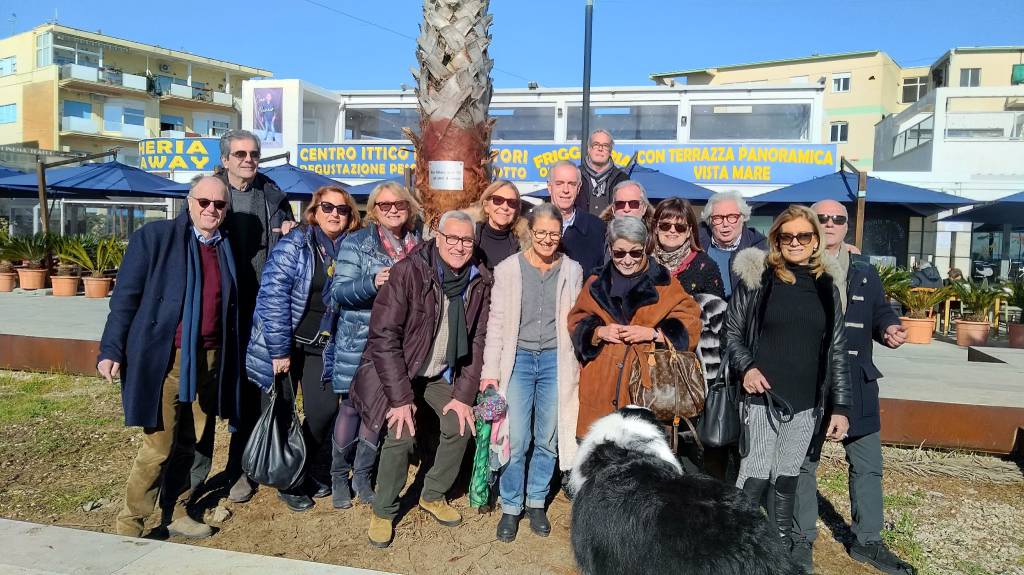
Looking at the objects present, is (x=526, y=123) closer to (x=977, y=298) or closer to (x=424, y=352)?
(x=977, y=298)

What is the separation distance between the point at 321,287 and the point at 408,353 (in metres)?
0.76

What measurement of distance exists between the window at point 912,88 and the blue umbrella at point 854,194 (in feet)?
134

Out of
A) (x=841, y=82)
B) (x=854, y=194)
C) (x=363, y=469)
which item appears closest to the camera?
(x=363, y=469)

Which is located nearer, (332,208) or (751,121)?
(332,208)

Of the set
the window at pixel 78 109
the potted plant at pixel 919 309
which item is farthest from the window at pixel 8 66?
the potted plant at pixel 919 309

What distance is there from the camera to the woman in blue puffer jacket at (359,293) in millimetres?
3791

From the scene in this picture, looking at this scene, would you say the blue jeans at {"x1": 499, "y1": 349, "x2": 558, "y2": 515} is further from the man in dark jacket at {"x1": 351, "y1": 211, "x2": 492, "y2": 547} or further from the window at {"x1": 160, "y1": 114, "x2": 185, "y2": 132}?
the window at {"x1": 160, "y1": 114, "x2": 185, "y2": 132}

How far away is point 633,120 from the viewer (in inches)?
766

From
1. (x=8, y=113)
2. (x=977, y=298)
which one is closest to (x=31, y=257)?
(x=977, y=298)

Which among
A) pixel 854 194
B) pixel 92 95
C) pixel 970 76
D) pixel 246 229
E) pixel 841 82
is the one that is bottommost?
pixel 246 229

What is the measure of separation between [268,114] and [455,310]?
64.6ft

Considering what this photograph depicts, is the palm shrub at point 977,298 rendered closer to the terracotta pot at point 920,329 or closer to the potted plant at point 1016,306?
the potted plant at point 1016,306

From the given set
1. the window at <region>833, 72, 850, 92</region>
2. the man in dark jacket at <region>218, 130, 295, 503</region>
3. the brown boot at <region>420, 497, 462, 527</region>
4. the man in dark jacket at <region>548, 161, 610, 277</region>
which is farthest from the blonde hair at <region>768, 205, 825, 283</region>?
the window at <region>833, 72, 850, 92</region>

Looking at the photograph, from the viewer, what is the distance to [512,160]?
1809 cm
